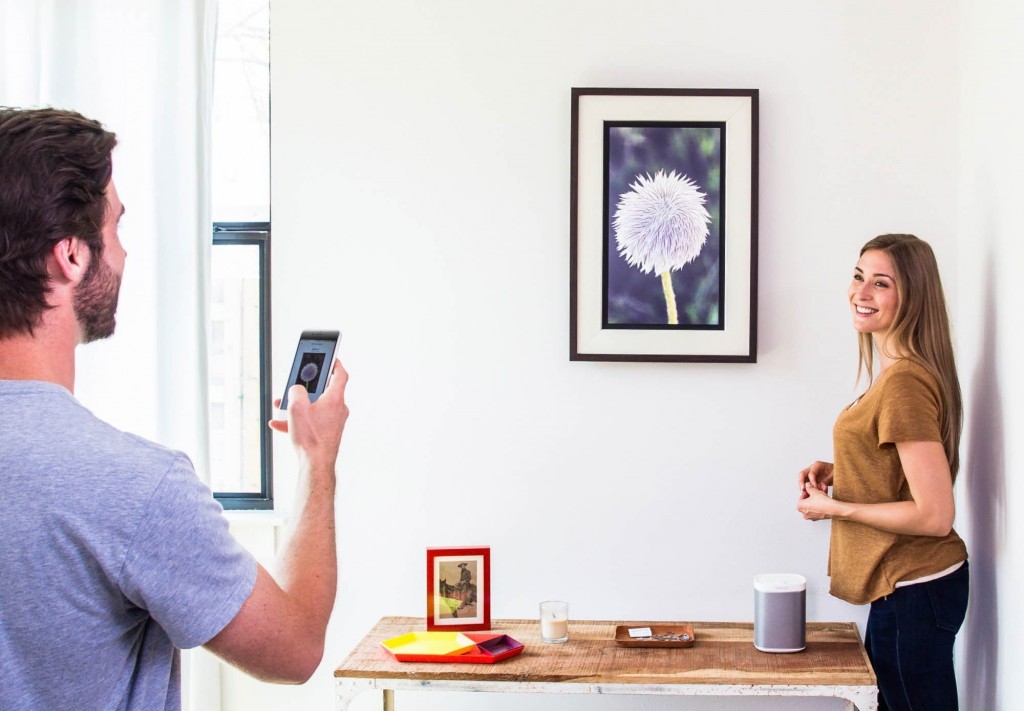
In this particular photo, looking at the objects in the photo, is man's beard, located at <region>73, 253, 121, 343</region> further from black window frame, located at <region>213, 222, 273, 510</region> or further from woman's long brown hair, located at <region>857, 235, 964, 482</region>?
black window frame, located at <region>213, 222, 273, 510</region>

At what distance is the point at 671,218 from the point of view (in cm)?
244

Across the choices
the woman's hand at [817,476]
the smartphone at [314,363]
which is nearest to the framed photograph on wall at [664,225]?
the woman's hand at [817,476]

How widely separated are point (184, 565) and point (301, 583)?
0.56 feet

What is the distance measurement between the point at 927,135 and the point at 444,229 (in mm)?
1224

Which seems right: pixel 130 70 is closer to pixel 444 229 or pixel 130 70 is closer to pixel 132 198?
pixel 132 198

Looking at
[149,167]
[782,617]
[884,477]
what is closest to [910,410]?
[884,477]

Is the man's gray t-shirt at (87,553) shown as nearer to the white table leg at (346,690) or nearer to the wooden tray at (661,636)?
the white table leg at (346,690)

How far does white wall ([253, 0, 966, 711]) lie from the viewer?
244cm

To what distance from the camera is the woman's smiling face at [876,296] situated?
2084 mm

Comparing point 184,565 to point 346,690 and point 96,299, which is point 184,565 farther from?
point 346,690

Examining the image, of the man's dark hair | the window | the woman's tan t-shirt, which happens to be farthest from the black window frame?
the man's dark hair

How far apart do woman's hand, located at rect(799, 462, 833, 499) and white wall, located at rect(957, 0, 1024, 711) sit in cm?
31

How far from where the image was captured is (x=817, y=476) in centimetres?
230

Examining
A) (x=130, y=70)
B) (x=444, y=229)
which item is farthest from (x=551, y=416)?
(x=130, y=70)
